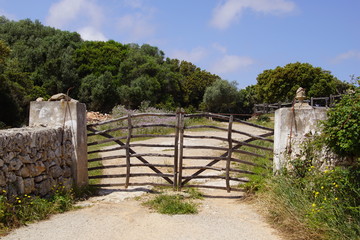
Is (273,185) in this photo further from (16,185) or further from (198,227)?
(16,185)

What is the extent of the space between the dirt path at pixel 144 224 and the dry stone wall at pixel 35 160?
2.35 ft

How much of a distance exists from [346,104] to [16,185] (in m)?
5.51

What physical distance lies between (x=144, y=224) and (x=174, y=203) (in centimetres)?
101

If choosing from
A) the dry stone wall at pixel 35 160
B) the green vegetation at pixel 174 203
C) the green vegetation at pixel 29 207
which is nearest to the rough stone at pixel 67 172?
the dry stone wall at pixel 35 160

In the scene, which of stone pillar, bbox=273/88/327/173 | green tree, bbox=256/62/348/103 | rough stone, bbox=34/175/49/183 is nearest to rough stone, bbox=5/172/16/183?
rough stone, bbox=34/175/49/183

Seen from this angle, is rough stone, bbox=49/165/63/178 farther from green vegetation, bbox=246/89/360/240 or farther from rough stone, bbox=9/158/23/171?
green vegetation, bbox=246/89/360/240

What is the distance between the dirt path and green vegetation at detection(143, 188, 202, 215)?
0.17 metres

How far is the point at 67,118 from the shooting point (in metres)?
7.86

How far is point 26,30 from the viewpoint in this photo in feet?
129

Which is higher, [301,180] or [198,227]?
[301,180]

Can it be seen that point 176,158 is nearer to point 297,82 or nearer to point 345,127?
point 345,127

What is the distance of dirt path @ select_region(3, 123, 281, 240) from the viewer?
222 inches

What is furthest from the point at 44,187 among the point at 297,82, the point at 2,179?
the point at 297,82

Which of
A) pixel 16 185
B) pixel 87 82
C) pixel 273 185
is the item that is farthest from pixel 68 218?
pixel 87 82
